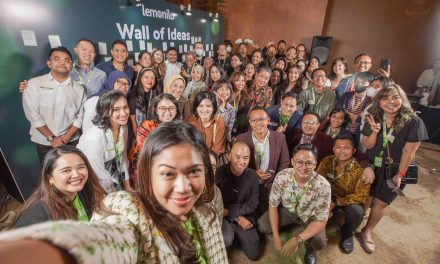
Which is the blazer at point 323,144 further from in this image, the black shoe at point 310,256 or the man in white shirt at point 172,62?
the man in white shirt at point 172,62

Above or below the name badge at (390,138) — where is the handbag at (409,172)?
below

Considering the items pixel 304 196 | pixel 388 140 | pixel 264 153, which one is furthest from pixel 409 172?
pixel 264 153

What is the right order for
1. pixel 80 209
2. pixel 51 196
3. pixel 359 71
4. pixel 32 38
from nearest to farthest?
1. pixel 51 196
2. pixel 80 209
3. pixel 32 38
4. pixel 359 71

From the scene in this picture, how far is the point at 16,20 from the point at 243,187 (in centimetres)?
323

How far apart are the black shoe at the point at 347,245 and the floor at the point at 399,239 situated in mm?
48

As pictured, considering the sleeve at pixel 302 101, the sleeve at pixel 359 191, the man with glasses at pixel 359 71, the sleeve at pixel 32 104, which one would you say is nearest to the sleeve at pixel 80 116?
the sleeve at pixel 32 104

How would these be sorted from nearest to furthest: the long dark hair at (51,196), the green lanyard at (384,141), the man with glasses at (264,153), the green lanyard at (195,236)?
the green lanyard at (195,236) → the long dark hair at (51,196) → the green lanyard at (384,141) → the man with glasses at (264,153)

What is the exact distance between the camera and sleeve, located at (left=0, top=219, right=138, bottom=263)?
12.3 inches

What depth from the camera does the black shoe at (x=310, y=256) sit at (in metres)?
2.20

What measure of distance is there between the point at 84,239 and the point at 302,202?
7.13 ft

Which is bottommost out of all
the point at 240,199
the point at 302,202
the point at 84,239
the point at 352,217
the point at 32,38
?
the point at 352,217

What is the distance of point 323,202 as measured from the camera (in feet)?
6.77

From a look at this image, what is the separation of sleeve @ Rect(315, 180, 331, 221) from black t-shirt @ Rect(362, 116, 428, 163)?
830 mm

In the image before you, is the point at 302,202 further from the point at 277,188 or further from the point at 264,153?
the point at 264,153
